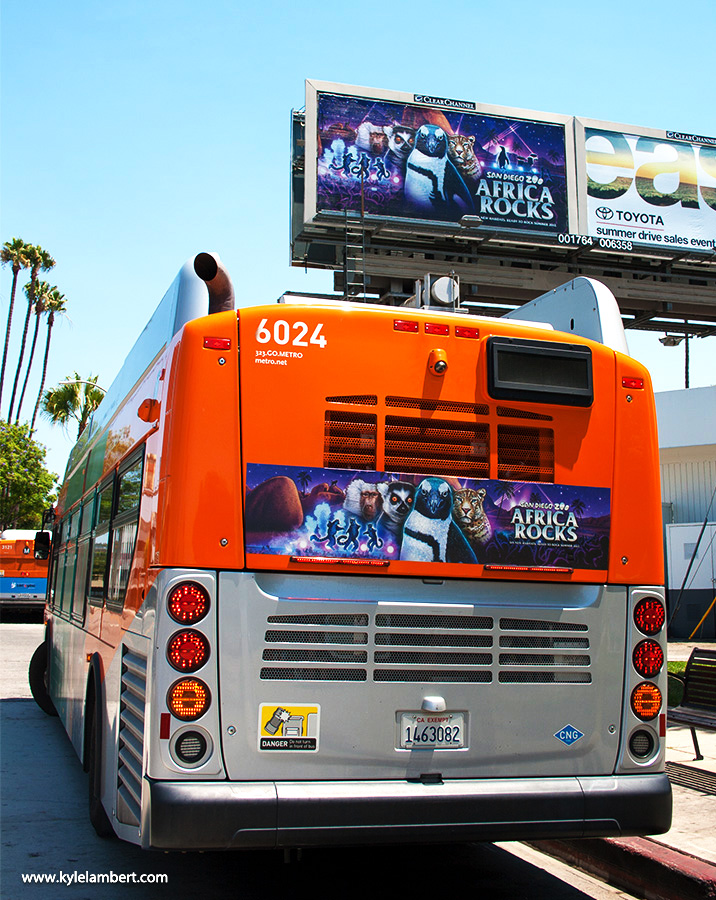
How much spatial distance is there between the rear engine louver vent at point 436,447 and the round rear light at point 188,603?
110cm

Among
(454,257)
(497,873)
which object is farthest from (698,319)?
(497,873)

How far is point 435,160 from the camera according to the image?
92.3 ft

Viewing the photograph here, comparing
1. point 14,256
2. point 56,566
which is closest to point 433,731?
point 56,566

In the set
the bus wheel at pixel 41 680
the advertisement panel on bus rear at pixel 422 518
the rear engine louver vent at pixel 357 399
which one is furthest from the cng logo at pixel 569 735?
the bus wheel at pixel 41 680

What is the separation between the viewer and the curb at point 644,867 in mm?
5102

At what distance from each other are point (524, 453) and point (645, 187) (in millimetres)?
28606

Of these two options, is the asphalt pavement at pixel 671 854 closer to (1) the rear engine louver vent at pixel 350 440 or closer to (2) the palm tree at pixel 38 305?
(1) the rear engine louver vent at pixel 350 440

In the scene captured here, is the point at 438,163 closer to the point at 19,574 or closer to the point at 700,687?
the point at 19,574

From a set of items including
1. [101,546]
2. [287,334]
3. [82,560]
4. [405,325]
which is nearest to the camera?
[287,334]

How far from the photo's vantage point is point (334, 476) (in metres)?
4.52

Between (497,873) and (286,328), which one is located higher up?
(286,328)

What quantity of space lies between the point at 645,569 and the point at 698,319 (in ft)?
100

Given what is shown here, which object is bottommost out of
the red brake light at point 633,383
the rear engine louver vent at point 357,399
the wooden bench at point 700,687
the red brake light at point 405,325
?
the wooden bench at point 700,687

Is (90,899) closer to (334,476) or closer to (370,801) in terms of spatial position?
(370,801)
